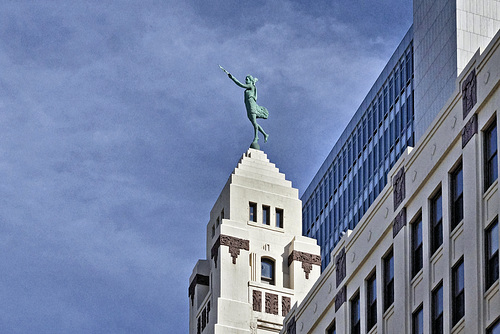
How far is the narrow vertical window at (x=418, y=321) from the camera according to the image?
171 ft

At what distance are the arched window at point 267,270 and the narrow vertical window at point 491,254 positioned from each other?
35.8 meters

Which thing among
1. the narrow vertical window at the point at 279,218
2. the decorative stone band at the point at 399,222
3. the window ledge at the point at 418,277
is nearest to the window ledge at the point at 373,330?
the decorative stone band at the point at 399,222

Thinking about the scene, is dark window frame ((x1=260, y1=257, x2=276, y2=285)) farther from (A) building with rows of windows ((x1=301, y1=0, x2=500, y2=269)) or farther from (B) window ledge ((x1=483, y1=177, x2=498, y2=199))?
(B) window ledge ((x1=483, y1=177, x2=498, y2=199))

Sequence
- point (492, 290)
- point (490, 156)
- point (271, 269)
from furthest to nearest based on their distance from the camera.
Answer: point (271, 269)
point (490, 156)
point (492, 290)

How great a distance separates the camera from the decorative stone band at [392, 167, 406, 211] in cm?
5567

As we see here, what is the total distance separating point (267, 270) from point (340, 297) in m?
23.7

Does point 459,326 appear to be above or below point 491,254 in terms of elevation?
below

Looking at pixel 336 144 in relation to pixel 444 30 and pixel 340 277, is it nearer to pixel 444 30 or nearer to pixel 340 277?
pixel 444 30

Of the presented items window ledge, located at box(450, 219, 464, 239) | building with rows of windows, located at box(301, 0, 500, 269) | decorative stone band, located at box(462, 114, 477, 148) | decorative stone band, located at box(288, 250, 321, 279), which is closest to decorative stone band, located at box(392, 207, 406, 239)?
window ledge, located at box(450, 219, 464, 239)

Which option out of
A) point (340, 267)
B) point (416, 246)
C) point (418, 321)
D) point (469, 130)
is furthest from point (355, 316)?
point (469, 130)

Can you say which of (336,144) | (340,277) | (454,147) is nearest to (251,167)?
(340,277)

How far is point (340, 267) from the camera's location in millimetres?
60906

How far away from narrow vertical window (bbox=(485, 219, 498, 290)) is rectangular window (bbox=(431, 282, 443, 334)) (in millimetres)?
3155

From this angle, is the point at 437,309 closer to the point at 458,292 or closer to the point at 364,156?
the point at 458,292
